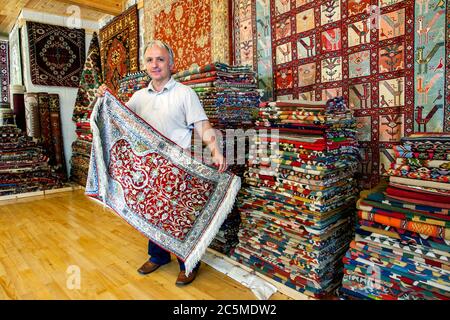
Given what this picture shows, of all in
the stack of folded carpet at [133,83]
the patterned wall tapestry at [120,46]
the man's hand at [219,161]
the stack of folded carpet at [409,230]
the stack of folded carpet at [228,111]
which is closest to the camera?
the stack of folded carpet at [409,230]

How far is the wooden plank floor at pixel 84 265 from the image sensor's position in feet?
5.76

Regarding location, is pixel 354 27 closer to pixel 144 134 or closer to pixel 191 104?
pixel 191 104

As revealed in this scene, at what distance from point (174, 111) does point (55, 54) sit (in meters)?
4.25

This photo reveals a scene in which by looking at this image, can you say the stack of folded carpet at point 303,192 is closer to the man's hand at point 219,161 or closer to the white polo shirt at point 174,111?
the man's hand at point 219,161

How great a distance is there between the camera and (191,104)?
5.98 feet

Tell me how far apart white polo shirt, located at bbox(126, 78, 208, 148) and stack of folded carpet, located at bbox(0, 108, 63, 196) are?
323cm

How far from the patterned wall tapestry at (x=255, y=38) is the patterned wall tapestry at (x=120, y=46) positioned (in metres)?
1.76

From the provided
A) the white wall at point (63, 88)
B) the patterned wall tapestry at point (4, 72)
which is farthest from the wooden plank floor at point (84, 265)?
the patterned wall tapestry at point (4, 72)

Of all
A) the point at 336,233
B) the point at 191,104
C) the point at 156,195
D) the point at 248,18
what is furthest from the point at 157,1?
the point at 336,233

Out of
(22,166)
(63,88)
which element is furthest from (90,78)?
(22,166)

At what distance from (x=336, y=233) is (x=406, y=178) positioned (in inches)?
21.1

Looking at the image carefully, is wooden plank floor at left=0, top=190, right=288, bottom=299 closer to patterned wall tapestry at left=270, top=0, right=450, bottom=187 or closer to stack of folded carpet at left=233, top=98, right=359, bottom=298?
stack of folded carpet at left=233, top=98, right=359, bottom=298

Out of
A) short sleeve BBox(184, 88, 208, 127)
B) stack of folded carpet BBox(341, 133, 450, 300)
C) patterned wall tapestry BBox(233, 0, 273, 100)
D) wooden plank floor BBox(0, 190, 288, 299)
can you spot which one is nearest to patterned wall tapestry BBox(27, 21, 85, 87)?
wooden plank floor BBox(0, 190, 288, 299)

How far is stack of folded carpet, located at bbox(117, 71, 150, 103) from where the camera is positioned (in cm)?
310
